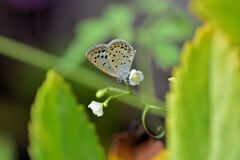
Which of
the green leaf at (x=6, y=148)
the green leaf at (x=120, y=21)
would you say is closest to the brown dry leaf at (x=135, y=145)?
the green leaf at (x=120, y=21)

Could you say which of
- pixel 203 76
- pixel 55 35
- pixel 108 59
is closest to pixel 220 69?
pixel 203 76

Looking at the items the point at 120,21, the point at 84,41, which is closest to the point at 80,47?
the point at 84,41

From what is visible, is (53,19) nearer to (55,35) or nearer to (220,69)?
(55,35)

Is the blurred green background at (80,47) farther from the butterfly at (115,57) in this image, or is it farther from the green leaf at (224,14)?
the green leaf at (224,14)

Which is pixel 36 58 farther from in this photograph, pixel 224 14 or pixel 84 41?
pixel 224 14

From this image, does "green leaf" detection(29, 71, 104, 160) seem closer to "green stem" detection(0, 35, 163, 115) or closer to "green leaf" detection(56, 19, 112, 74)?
"green stem" detection(0, 35, 163, 115)

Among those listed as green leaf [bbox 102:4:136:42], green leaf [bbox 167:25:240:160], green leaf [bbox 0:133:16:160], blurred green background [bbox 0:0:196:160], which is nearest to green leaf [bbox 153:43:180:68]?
blurred green background [bbox 0:0:196:160]
